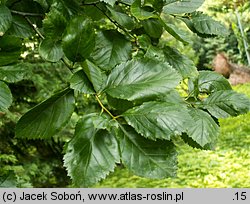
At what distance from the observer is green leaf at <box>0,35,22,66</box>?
55 cm

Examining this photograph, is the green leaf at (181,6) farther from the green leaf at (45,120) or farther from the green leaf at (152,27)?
the green leaf at (45,120)

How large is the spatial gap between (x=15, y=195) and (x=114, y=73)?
0.26 meters

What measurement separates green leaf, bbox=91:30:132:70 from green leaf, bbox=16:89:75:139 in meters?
0.10

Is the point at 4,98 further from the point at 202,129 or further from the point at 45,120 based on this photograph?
the point at 202,129

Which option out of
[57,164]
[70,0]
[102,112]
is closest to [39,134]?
[102,112]

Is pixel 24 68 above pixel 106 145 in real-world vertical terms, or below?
above

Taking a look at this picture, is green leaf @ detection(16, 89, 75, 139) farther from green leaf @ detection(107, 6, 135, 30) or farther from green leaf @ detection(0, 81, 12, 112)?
green leaf @ detection(107, 6, 135, 30)

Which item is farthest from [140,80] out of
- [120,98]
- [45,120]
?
[45,120]

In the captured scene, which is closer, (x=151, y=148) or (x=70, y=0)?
(x=151, y=148)

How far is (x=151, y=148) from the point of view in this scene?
46 cm

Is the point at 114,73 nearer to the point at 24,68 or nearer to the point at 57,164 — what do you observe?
the point at 24,68

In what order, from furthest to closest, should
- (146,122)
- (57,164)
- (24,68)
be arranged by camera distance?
(57,164)
(24,68)
(146,122)

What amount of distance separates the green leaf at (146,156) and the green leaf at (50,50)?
0.15 m

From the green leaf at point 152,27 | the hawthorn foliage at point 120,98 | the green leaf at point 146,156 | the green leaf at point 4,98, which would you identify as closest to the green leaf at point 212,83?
the hawthorn foliage at point 120,98
